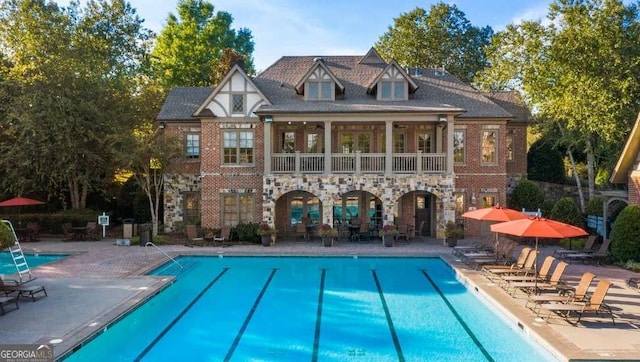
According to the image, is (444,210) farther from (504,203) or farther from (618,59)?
(618,59)

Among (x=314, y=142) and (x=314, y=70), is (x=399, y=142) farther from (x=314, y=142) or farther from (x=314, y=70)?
(x=314, y=70)

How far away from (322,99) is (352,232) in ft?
23.9

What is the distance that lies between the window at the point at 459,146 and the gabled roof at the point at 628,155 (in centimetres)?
767

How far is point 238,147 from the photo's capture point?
24.0 m

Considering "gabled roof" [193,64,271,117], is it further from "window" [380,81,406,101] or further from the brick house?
"window" [380,81,406,101]

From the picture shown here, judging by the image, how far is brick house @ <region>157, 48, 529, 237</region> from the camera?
888 inches

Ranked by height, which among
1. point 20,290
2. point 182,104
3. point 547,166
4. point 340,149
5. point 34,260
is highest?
point 182,104

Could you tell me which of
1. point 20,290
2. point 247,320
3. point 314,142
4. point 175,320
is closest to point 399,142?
point 314,142

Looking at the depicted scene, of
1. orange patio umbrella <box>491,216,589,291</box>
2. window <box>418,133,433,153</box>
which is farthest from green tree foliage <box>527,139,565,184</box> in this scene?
orange patio umbrella <box>491,216,589,291</box>

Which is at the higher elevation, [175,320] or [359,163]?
[359,163]

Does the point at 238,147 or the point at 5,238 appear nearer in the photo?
the point at 5,238

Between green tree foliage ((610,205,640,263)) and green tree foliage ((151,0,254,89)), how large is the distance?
3279 cm

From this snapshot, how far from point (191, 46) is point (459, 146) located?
2804 centimetres

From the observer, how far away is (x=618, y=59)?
21.4m
